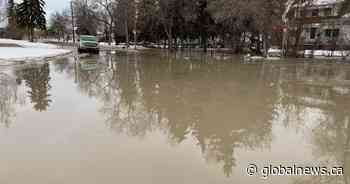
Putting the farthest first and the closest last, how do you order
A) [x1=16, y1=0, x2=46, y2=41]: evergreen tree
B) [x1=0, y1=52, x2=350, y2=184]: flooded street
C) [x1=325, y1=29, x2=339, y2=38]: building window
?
[x1=16, y1=0, x2=46, y2=41]: evergreen tree < [x1=325, y1=29, x2=339, y2=38]: building window < [x1=0, y1=52, x2=350, y2=184]: flooded street

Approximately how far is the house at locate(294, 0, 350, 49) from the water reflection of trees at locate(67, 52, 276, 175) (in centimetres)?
2039

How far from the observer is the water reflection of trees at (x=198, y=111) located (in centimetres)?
545

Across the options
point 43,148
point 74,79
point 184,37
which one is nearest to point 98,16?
point 184,37

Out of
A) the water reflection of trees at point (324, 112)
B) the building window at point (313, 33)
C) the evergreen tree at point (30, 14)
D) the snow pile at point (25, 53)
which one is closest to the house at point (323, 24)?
the building window at point (313, 33)

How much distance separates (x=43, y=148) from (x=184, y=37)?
4138 cm

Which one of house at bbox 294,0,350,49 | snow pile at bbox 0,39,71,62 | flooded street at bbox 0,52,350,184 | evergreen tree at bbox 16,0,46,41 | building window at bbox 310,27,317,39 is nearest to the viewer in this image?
flooded street at bbox 0,52,350,184

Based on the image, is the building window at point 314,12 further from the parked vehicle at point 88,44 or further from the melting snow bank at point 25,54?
the melting snow bank at point 25,54

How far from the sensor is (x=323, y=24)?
30.8 meters

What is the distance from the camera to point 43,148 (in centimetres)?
488

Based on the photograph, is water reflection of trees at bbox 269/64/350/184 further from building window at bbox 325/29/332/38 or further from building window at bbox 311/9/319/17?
building window at bbox 311/9/319/17

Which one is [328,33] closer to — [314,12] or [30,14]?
[314,12]

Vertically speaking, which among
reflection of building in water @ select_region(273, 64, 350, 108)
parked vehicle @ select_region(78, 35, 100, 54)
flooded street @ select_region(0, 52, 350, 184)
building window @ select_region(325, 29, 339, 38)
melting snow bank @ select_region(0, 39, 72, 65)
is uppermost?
building window @ select_region(325, 29, 339, 38)

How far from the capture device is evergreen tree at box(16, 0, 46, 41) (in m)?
50.2

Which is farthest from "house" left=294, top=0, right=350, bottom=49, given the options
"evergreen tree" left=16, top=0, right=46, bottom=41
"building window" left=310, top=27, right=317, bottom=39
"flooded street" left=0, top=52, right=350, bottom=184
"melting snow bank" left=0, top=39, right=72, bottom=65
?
"evergreen tree" left=16, top=0, right=46, bottom=41
